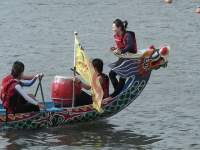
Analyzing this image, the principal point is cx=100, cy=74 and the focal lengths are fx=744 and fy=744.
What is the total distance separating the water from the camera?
1552 centimetres

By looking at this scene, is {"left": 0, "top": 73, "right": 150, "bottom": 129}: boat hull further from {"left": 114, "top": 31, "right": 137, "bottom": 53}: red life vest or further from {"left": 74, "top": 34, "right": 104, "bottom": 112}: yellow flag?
{"left": 114, "top": 31, "right": 137, "bottom": 53}: red life vest

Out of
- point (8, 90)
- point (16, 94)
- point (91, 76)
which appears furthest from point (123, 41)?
point (8, 90)

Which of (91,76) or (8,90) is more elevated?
(91,76)

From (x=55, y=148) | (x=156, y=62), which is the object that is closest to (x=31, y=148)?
(x=55, y=148)

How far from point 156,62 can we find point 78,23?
53.0 ft

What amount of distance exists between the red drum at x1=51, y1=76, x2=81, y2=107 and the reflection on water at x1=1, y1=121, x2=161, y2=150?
60 centimetres

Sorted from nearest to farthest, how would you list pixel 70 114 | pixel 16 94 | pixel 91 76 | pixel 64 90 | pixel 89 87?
pixel 16 94, pixel 91 76, pixel 70 114, pixel 64 90, pixel 89 87

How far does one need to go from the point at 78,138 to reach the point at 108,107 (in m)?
1.05

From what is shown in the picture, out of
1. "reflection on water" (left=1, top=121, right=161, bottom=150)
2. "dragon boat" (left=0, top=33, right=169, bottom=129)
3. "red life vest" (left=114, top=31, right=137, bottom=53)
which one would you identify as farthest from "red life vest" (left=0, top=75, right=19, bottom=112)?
"red life vest" (left=114, top=31, right=137, bottom=53)

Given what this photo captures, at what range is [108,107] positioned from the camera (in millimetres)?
16125

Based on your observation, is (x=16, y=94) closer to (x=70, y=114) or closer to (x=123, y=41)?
(x=70, y=114)

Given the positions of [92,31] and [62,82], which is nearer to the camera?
[62,82]

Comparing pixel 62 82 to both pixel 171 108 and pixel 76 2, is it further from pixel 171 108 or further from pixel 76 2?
pixel 76 2

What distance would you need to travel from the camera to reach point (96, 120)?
53.6 ft
